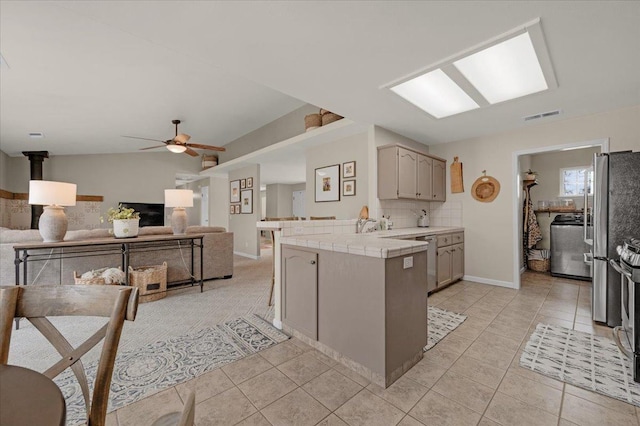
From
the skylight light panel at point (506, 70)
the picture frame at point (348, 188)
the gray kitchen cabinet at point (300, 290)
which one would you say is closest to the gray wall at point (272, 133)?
the picture frame at point (348, 188)

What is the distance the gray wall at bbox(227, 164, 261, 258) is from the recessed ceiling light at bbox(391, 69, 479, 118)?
439 centimetres

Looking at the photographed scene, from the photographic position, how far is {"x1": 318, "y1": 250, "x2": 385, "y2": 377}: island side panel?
177 cm

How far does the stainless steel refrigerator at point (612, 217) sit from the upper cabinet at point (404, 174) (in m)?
1.86

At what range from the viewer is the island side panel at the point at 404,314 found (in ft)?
5.81

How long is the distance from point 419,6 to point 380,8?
0.23 m

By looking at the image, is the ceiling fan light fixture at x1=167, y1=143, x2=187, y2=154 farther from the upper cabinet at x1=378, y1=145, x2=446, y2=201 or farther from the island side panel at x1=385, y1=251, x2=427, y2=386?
the island side panel at x1=385, y1=251, x2=427, y2=386

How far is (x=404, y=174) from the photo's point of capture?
148 inches

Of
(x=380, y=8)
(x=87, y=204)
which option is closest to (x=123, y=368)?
(x=380, y=8)

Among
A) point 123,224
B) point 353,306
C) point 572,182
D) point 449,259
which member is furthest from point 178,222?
point 572,182

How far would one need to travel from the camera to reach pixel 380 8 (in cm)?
164

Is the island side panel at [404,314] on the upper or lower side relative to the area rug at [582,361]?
upper

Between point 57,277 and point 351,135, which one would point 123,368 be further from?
point 351,135

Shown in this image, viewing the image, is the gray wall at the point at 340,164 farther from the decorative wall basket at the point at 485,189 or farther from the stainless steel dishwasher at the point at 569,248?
the stainless steel dishwasher at the point at 569,248

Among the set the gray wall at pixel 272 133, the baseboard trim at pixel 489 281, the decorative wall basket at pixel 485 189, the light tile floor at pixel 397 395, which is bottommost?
the light tile floor at pixel 397 395
